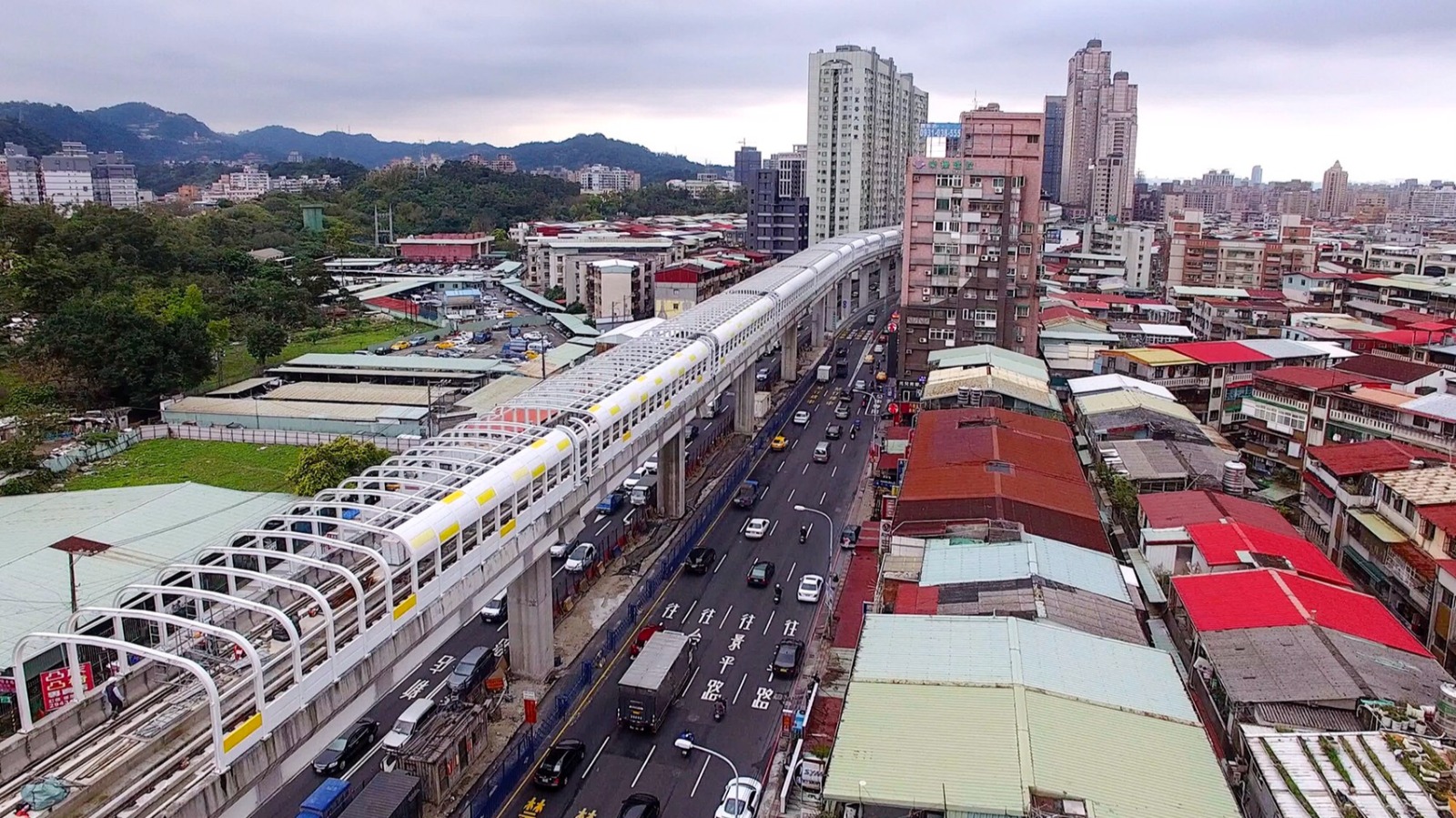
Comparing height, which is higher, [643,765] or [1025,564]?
[1025,564]

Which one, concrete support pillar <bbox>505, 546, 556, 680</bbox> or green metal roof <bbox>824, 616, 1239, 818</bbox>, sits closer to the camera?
green metal roof <bbox>824, 616, 1239, 818</bbox>

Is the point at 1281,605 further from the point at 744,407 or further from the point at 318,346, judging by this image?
the point at 318,346

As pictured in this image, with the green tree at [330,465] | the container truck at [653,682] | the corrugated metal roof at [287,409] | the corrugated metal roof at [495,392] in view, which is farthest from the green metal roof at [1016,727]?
the corrugated metal roof at [287,409]

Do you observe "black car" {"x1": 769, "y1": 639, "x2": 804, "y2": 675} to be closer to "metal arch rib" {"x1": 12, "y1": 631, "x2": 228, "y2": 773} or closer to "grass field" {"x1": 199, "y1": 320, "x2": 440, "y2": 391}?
"metal arch rib" {"x1": 12, "y1": 631, "x2": 228, "y2": 773}

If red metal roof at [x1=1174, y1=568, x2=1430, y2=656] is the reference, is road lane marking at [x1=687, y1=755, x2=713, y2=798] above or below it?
below

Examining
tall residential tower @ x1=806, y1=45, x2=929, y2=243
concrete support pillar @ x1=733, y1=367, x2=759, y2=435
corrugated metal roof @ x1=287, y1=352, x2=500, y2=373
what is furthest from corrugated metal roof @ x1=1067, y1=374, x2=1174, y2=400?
tall residential tower @ x1=806, y1=45, x2=929, y2=243

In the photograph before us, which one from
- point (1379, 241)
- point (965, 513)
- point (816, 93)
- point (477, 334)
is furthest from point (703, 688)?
point (1379, 241)

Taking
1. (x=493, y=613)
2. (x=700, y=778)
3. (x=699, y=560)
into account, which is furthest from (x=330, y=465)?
(x=700, y=778)
